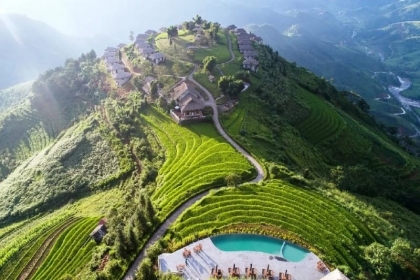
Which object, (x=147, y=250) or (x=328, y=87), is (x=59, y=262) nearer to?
(x=147, y=250)

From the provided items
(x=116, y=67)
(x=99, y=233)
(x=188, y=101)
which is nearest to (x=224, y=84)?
(x=188, y=101)

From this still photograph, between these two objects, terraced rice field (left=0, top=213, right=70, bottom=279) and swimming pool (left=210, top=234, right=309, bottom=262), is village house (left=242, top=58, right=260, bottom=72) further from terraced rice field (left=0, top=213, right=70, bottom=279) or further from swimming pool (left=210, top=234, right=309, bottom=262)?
swimming pool (left=210, top=234, right=309, bottom=262)

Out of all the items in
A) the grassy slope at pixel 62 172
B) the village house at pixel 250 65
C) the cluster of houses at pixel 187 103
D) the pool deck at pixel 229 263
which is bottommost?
the pool deck at pixel 229 263

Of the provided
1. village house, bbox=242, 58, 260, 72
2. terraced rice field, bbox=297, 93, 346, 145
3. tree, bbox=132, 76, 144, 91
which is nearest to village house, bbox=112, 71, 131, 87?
tree, bbox=132, 76, 144, 91

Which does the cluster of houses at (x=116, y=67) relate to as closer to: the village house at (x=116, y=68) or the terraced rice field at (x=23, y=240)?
the village house at (x=116, y=68)

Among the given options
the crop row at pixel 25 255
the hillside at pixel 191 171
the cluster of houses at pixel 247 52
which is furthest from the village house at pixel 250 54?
the crop row at pixel 25 255

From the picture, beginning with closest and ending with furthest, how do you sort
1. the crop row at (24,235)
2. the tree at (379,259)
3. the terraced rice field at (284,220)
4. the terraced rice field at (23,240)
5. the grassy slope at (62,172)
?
the tree at (379,259)
the terraced rice field at (284,220)
the terraced rice field at (23,240)
the crop row at (24,235)
the grassy slope at (62,172)

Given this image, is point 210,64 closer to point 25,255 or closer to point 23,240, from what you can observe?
point 23,240
